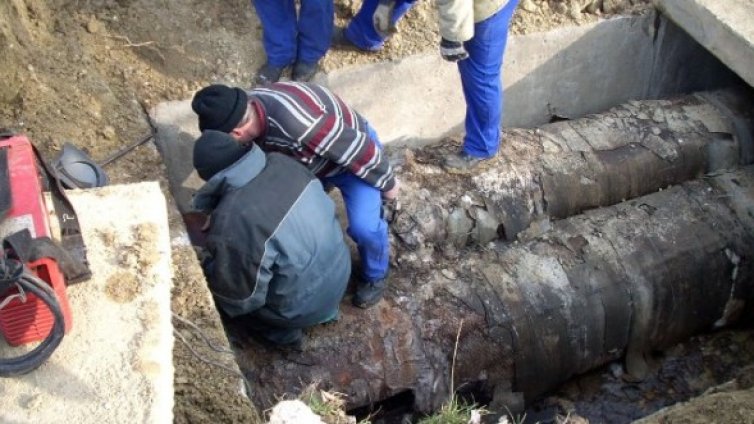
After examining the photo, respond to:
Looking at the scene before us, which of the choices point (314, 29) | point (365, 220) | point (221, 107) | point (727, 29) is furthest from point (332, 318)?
point (727, 29)

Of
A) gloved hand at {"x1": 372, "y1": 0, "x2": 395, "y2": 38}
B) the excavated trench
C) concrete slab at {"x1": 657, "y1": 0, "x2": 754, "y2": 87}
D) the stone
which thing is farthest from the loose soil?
the stone

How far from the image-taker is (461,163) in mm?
4898

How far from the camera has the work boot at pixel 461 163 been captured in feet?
16.0

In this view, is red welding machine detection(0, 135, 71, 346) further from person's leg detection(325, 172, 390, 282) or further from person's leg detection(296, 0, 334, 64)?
person's leg detection(296, 0, 334, 64)

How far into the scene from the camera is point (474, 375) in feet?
14.0

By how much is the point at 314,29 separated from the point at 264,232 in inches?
74.9

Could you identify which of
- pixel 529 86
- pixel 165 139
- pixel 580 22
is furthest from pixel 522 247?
pixel 165 139

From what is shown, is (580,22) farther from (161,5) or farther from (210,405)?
(210,405)

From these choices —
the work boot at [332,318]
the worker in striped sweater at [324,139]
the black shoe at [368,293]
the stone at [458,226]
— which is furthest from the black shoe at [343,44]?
the work boot at [332,318]

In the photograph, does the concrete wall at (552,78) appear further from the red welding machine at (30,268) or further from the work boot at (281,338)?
the red welding machine at (30,268)

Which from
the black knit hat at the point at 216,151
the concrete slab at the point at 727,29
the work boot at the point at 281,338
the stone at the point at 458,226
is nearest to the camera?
the black knit hat at the point at 216,151

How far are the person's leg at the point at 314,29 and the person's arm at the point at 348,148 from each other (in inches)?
46.4

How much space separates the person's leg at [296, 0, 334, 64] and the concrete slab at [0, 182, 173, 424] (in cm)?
238

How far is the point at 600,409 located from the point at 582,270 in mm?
962
